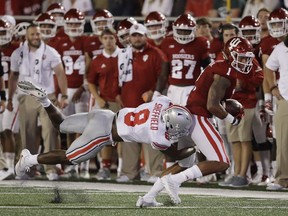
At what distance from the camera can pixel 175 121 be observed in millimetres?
8328

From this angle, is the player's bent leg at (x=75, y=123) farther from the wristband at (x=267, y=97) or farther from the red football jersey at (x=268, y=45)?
the red football jersey at (x=268, y=45)

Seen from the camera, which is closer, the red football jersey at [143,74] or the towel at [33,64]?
the red football jersey at [143,74]

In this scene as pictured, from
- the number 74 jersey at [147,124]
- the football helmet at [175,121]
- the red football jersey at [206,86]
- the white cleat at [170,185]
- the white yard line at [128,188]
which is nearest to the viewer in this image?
the white cleat at [170,185]

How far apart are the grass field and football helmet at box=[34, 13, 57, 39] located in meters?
2.09

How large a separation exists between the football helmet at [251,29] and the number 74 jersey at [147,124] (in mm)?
2751

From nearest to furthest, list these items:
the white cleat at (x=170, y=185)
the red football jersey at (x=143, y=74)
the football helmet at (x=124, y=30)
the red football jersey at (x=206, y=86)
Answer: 1. the white cleat at (x=170, y=185)
2. the red football jersey at (x=206, y=86)
3. the red football jersey at (x=143, y=74)
4. the football helmet at (x=124, y=30)

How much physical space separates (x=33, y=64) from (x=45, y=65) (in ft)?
0.42

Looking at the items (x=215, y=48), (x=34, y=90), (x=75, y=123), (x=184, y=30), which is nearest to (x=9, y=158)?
(x=184, y=30)

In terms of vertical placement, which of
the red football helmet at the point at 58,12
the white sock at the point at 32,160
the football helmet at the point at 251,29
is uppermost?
the red football helmet at the point at 58,12

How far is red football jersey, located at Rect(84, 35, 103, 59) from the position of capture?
12.1m

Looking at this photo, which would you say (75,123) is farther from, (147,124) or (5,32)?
(5,32)

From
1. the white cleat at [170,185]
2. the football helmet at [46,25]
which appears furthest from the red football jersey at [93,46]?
the white cleat at [170,185]

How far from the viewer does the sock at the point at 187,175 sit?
8281mm

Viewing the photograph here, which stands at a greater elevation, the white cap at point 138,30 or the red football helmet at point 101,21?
the red football helmet at point 101,21
